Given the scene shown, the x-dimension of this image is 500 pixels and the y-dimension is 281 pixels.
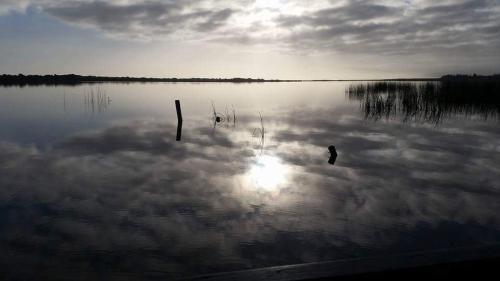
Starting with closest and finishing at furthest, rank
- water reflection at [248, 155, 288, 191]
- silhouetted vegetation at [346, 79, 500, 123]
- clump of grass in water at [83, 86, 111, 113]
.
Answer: water reflection at [248, 155, 288, 191], silhouetted vegetation at [346, 79, 500, 123], clump of grass in water at [83, 86, 111, 113]

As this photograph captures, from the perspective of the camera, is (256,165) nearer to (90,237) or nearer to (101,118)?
(90,237)

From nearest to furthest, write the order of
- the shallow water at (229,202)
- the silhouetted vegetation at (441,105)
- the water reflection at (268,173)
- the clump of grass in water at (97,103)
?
the shallow water at (229,202) → the water reflection at (268,173) → the silhouetted vegetation at (441,105) → the clump of grass in water at (97,103)

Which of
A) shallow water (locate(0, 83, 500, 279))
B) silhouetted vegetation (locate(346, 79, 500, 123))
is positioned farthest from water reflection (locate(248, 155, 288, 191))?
silhouetted vegetation (locate(346, 79, 500, 123))

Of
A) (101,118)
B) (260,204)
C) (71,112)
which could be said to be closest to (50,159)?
(260,204)

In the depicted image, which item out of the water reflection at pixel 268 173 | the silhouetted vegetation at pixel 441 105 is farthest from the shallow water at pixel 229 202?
the silhouetted vegetation at pixel 441 105

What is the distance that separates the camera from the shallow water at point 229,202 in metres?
4.76

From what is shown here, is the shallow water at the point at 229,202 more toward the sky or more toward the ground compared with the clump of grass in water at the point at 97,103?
more toward the ground

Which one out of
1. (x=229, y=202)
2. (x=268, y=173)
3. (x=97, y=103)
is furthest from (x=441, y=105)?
(x=97, y=103)

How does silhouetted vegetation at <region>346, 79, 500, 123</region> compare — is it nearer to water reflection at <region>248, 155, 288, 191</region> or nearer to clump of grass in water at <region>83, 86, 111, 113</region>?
water reflection at <region>248, 155, 288, 191</region>

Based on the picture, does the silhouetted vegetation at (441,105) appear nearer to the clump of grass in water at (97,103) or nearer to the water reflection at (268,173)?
the water reflection at (268,173)

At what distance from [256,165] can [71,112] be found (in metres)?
19.1

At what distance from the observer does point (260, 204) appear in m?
6.68

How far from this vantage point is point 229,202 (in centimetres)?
688

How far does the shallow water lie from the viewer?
4.76m
